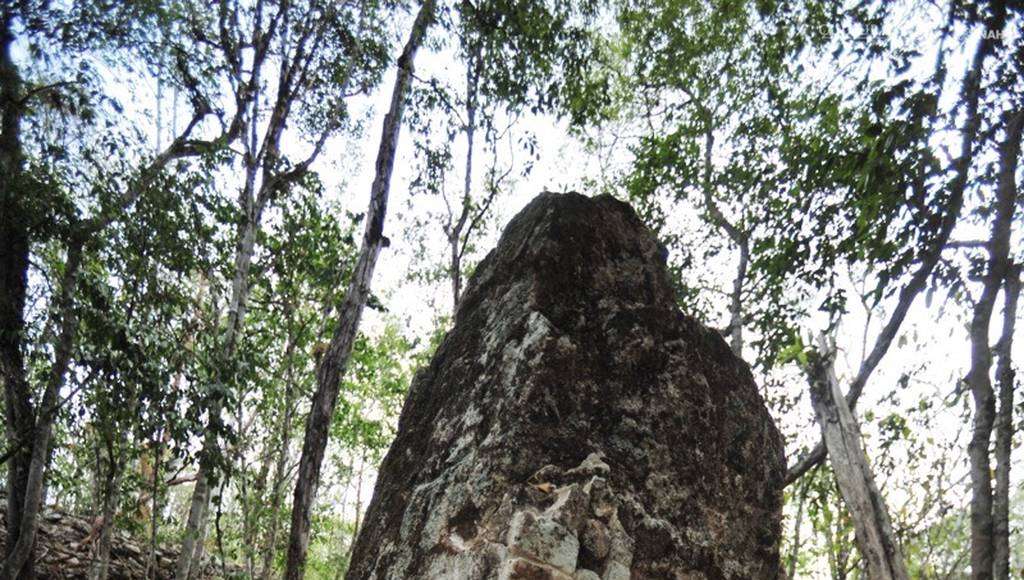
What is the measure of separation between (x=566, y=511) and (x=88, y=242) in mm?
5043

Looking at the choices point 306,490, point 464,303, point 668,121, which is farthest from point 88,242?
point 668,121

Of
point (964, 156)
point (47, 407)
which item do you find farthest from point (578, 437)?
point (47, 407)

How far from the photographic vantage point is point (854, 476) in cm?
548

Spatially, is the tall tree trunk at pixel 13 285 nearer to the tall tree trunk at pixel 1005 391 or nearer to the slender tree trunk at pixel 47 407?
the slender tree trunk at pixel 47 407

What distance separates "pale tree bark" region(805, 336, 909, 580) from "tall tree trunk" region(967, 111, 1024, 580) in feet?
3.59

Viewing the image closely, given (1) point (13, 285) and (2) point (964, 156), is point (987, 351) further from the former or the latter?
(1) point (13, 285)

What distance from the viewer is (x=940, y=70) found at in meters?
3.07

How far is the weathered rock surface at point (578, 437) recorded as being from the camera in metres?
2.82

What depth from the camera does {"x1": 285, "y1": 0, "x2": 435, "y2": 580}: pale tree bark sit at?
5.02 meters

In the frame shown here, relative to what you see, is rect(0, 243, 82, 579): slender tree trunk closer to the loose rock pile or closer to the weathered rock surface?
the loose rock pile

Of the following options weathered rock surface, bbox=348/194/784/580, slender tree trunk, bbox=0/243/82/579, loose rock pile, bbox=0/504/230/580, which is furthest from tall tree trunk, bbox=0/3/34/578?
weathered rock surface, bbox=348/194/784/580

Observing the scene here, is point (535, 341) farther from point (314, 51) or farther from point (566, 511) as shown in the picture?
point (314, 51)

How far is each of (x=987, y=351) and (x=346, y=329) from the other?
5095 mm

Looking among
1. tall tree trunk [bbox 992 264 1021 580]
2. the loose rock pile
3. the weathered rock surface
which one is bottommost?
the loose rock pile
